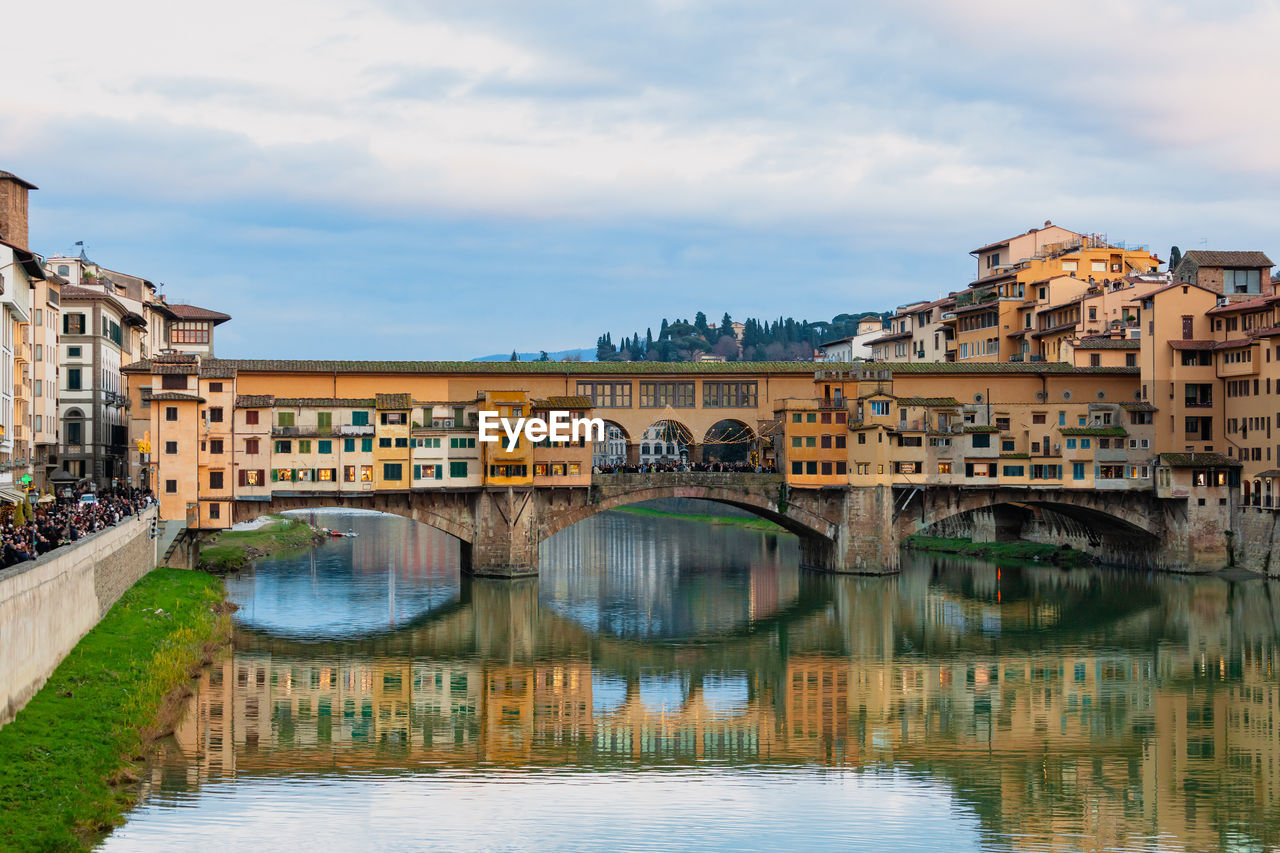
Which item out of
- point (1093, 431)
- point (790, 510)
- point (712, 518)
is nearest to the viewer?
point (790, 510)

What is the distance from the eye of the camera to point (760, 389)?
62750 mm

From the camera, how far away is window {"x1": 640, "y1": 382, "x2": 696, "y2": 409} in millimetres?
62125

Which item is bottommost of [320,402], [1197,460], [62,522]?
[62,522]

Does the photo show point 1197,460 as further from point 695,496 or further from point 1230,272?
point 695,496

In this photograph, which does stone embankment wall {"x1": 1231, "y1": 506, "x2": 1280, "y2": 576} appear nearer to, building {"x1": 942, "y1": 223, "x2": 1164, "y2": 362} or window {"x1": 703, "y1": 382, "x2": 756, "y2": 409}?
building {"x1": 942, "y1": 223, "x2": 1164, "y2": 362}

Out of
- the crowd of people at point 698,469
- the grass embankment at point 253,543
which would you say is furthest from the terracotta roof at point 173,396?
the crowd of people at point 698,469

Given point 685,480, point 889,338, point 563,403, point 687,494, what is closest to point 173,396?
point 563,403

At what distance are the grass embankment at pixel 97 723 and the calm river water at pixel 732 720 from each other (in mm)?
741

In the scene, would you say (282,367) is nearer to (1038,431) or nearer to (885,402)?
(885,402)

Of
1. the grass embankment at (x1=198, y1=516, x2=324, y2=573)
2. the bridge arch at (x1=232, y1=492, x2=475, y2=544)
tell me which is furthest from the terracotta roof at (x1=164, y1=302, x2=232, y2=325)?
the bridge arch at (x1=232, y1=492, x2=475, y2=544)

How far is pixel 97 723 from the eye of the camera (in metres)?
26.2

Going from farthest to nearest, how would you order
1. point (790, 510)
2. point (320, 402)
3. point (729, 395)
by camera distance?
point (729, 395), point (790, 510), point (320, 402)

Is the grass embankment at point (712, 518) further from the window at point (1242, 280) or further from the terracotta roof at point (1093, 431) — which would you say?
the window at point (1242, 280)

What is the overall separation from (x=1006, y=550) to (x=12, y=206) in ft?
157
